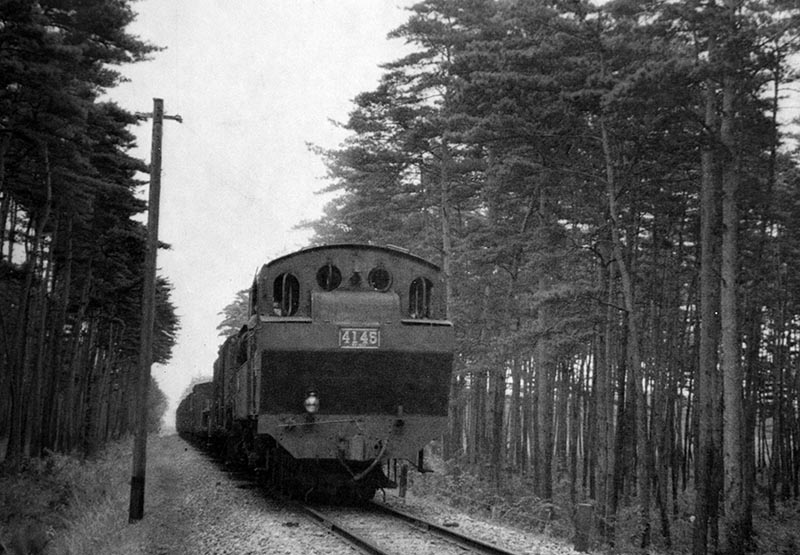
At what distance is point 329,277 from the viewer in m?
13.4

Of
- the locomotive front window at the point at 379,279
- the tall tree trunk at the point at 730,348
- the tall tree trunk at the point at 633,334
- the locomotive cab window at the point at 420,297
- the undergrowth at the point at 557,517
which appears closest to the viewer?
the locomotive front window at the point at 379,279

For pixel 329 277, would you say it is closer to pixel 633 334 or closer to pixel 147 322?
pixel 147 322

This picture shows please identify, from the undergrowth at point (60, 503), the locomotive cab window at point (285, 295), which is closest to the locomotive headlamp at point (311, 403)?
the locomotive cab window at point (285, 295)

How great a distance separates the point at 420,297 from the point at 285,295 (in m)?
2.30

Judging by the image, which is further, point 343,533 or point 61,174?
point 61,174

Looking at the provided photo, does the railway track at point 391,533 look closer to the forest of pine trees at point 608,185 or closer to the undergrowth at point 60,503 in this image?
the undergrowth at point 60,503

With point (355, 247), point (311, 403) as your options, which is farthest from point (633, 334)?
point (311, 403)

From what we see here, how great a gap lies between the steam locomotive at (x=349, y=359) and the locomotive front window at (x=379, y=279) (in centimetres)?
2

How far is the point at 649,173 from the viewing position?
20.7m

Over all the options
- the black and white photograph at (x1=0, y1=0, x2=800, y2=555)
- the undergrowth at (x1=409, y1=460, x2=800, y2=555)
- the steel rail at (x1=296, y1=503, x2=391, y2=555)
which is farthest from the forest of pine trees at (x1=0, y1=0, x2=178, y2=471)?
the undergrowth at (x1=409, y1=460, x2=800, y2=555)

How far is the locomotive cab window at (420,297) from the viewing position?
1390 cm

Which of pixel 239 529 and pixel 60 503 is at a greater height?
pixel 239 529

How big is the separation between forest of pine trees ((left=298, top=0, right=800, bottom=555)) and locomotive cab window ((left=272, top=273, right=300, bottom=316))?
7172 millimetres

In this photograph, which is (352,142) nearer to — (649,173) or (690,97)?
(649,173)
